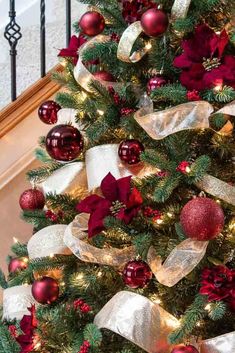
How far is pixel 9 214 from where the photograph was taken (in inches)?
74.0

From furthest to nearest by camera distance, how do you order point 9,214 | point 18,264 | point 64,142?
point 9,214 < point 18,264 < point 64,142

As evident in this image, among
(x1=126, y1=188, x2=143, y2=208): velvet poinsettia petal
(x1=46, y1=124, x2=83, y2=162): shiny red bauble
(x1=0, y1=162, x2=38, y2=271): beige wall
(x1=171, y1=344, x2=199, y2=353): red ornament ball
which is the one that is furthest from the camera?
(x1=0, y1=162, x2=38, y2=271): beige wall

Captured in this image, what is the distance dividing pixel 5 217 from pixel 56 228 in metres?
0.62

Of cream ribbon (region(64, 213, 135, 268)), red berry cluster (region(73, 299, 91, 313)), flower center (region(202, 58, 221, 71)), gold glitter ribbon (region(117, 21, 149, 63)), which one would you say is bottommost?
red berry cluster (region(73, 299, 91, 313))

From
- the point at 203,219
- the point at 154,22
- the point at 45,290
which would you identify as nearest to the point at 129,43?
the point at 154,22

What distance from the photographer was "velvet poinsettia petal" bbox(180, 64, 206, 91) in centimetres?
117

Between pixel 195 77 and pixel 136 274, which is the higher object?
pixel 195 77

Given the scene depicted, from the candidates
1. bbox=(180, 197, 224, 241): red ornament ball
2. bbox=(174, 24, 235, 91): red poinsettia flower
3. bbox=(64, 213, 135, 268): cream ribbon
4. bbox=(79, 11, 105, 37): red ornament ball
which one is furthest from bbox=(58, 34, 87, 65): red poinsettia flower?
bbox=(180, 197, 224, 241): red ornament ball

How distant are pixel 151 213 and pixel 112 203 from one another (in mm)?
78

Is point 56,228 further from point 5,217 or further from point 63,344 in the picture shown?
point 5,217

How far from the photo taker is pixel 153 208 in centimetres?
120

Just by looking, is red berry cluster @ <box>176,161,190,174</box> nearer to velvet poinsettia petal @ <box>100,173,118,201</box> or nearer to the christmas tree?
Result: the christmas tree

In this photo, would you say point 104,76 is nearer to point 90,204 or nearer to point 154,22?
point 154,22

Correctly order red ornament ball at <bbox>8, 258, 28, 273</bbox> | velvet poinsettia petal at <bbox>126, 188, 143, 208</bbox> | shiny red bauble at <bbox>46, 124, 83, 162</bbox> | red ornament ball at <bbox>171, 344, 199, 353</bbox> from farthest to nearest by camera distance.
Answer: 1. red ornament ball at <bbox>8, 258, 28, 273</bbox>
2. shiny red bauble at <bbox>46, 124, 83, 162</bbox>
3. velvet poinsettia petal at <bbox>126, 188, 143, 208</bbox>
4. red ornament ball at <bbox>171, 344, 199, 353</bbox>
